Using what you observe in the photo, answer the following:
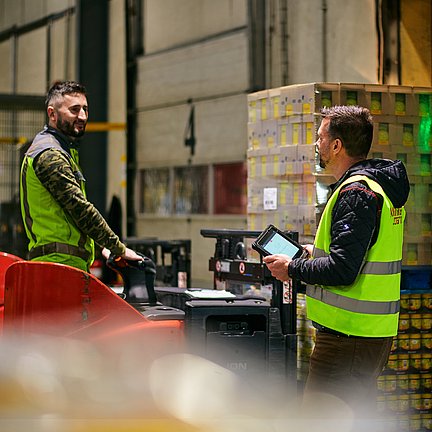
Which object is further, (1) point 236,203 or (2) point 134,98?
(2) point 134,98

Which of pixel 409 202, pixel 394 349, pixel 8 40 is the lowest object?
pixel 394 349

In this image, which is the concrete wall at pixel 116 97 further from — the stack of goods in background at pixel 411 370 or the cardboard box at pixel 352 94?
the stack of goods in background at pixel 411 370

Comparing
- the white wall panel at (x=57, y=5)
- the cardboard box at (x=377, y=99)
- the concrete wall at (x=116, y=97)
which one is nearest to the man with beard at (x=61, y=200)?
the cardboard box at (x=377, y=99)

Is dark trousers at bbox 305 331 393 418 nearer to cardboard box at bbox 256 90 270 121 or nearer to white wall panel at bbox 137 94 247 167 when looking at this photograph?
cardboard box at bbox 256 90 270 121

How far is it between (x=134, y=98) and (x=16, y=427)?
15.5 metres

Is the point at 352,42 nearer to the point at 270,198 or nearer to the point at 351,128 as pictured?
the point at 270,198

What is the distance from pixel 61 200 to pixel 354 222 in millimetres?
2079

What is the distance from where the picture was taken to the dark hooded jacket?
14.8 ft

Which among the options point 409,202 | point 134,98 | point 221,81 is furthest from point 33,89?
point 409,202

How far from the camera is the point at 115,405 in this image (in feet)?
9.46

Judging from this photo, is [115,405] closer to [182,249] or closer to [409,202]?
[409,202]

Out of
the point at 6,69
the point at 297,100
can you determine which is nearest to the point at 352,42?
the point at 297,100

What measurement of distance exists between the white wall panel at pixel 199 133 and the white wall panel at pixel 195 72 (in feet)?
0.64

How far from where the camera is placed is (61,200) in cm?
587
